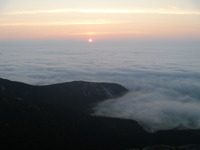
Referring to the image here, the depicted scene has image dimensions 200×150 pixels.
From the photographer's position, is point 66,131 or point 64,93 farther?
point 64,93

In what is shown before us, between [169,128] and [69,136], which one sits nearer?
[69,136]

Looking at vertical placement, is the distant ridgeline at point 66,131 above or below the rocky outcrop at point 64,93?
below

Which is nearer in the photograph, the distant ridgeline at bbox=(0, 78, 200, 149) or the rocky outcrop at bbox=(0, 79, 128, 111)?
the distant ridgeline at bbox=(0, 78, 200, 149)

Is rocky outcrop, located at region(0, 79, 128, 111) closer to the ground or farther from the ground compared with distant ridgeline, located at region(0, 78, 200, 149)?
farther from the ground

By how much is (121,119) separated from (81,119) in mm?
19345

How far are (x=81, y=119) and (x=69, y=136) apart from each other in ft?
49.3

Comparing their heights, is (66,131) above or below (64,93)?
below

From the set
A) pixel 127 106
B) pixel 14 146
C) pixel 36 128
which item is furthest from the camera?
pixel 127 106

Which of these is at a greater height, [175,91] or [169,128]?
[175,91]

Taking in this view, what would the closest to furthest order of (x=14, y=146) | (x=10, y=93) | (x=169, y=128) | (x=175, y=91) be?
(x=14, y=146), (x=169, y=128), (x=10, y=93), (x=175, y=91)

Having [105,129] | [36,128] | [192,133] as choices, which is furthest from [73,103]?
[192,133]

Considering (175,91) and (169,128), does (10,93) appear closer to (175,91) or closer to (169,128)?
(169,128)

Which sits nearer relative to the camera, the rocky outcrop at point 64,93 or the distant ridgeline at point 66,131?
the distant ridgeline at point 66,131

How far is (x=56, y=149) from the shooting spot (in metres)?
84.2
